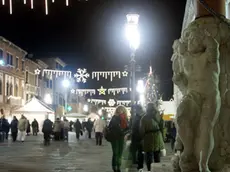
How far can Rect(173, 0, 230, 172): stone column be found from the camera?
6.01 m

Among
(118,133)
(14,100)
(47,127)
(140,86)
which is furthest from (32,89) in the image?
(118,133)

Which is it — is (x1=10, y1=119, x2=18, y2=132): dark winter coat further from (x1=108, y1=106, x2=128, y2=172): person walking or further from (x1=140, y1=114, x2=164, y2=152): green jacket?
(x1=140, y1=114, x2=164, y2=152): green jacket

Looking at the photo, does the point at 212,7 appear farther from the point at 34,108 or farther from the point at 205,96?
the point at 34,108

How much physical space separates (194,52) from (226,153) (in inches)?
56.2

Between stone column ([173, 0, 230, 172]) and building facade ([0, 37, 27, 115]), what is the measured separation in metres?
44.5

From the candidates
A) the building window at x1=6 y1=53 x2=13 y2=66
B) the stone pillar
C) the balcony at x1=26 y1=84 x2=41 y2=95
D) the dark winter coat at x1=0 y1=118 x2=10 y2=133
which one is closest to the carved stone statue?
the stone pillar

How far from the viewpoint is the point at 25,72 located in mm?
62219

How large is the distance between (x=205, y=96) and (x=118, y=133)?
5500 millimetres

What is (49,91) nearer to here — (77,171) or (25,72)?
(25,72)

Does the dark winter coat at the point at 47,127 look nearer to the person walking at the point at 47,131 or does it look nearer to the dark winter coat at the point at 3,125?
the person walking at the point at 47,131

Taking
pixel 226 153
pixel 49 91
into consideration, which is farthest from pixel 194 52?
pixel 49 91

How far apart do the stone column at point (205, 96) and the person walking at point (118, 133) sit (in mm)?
5055

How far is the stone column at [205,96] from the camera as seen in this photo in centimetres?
601

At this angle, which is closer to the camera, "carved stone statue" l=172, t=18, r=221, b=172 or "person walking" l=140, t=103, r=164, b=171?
"carved stone statue" l=172, t=18, r=221, b=172
